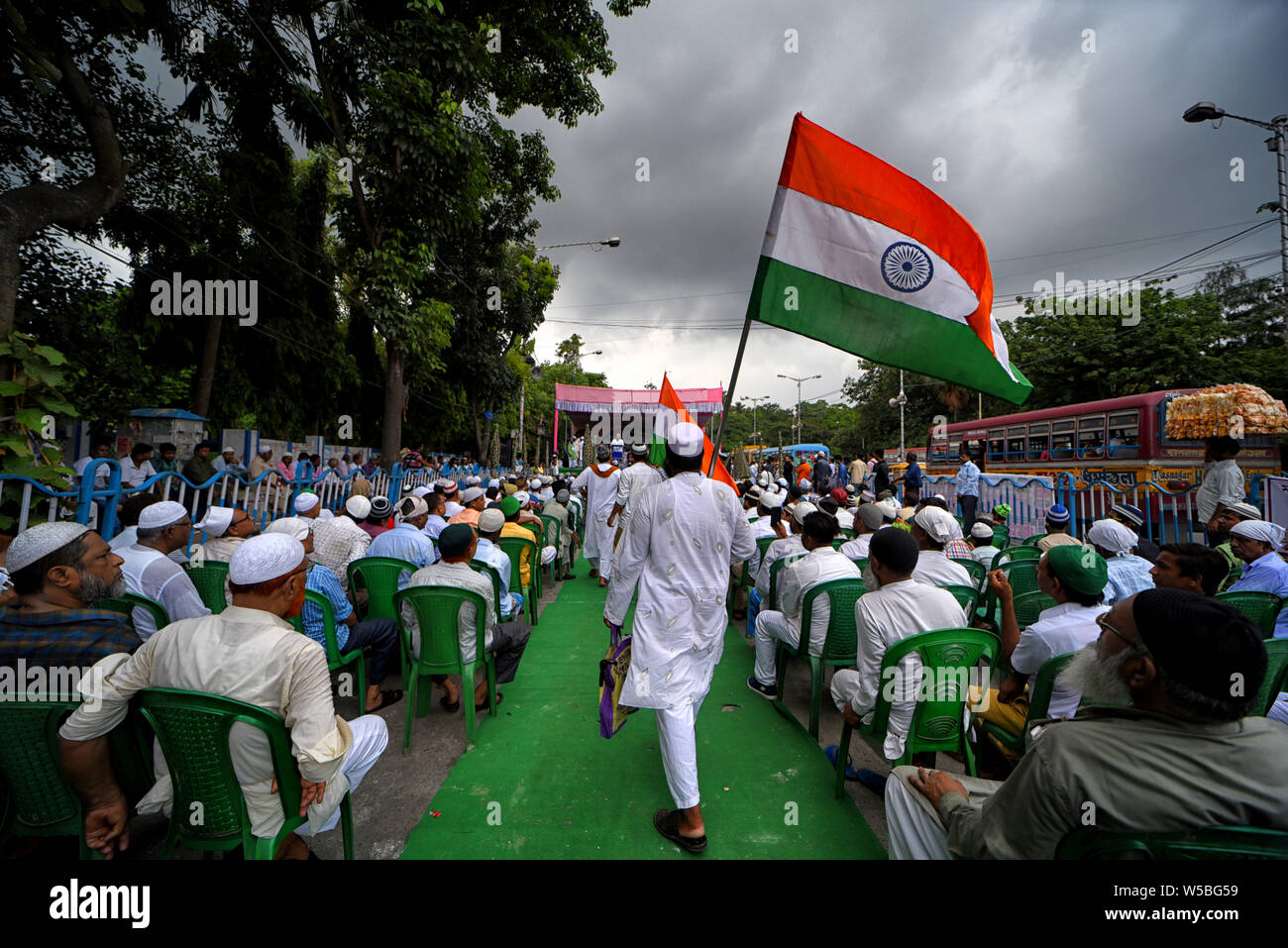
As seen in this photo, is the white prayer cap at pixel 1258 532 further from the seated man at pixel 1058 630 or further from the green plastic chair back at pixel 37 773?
the green plastic chair back at pixel 37 773

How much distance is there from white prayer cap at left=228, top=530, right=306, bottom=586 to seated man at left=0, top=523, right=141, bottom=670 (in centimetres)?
49

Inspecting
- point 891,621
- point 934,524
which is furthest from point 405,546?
point 934,524

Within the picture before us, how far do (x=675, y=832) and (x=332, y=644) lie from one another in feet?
7.15

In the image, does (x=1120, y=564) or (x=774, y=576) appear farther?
(x=774, y=576)

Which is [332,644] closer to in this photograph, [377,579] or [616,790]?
[377,579]

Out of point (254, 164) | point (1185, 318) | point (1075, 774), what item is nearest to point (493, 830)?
point (1075, 774)

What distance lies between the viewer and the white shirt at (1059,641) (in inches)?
87.1

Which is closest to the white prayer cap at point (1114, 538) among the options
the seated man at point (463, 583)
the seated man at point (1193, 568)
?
the seated man at point (1193, 568)

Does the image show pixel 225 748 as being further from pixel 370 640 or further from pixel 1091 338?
pixel 1091 338

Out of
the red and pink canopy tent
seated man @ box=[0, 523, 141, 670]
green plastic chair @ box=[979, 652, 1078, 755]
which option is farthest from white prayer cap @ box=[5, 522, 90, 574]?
the red and pink canopy tent

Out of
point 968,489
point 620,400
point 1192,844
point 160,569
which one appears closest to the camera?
point 1192,844

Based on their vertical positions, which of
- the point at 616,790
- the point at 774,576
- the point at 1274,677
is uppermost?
the point at 774,576

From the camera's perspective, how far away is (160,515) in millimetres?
3012

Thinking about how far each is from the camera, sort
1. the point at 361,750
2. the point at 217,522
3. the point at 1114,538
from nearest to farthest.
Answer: the point at 361,750 → the point at 1114,538 → the point at 217,522
